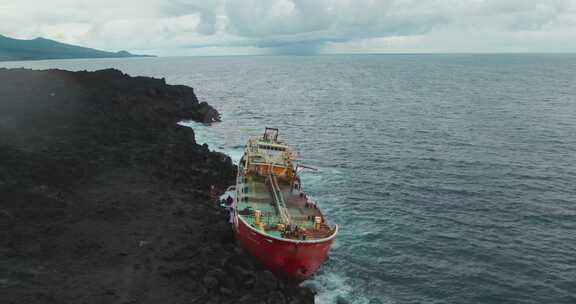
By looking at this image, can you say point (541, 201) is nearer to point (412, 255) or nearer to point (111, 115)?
point (412, 255)

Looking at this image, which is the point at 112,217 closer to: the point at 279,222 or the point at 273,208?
the point at 273,208

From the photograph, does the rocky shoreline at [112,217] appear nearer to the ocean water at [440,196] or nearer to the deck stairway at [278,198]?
the deck stairway at [278,198]

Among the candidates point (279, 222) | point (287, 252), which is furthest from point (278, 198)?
point (287, 252)

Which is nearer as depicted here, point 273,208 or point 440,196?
point 273,208

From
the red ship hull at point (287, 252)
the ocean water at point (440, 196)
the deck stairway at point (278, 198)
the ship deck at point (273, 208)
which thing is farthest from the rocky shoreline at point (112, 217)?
the ocean water at point (440, 196)

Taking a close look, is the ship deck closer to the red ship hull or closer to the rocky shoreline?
the red ship hull

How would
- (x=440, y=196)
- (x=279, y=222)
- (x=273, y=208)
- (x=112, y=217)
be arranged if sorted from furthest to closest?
(x=440, y=196) → (x=273, y=208) → (x=112, y=217) → (x=279, y=222)

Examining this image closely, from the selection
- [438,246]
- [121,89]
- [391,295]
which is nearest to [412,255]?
[438,246]
